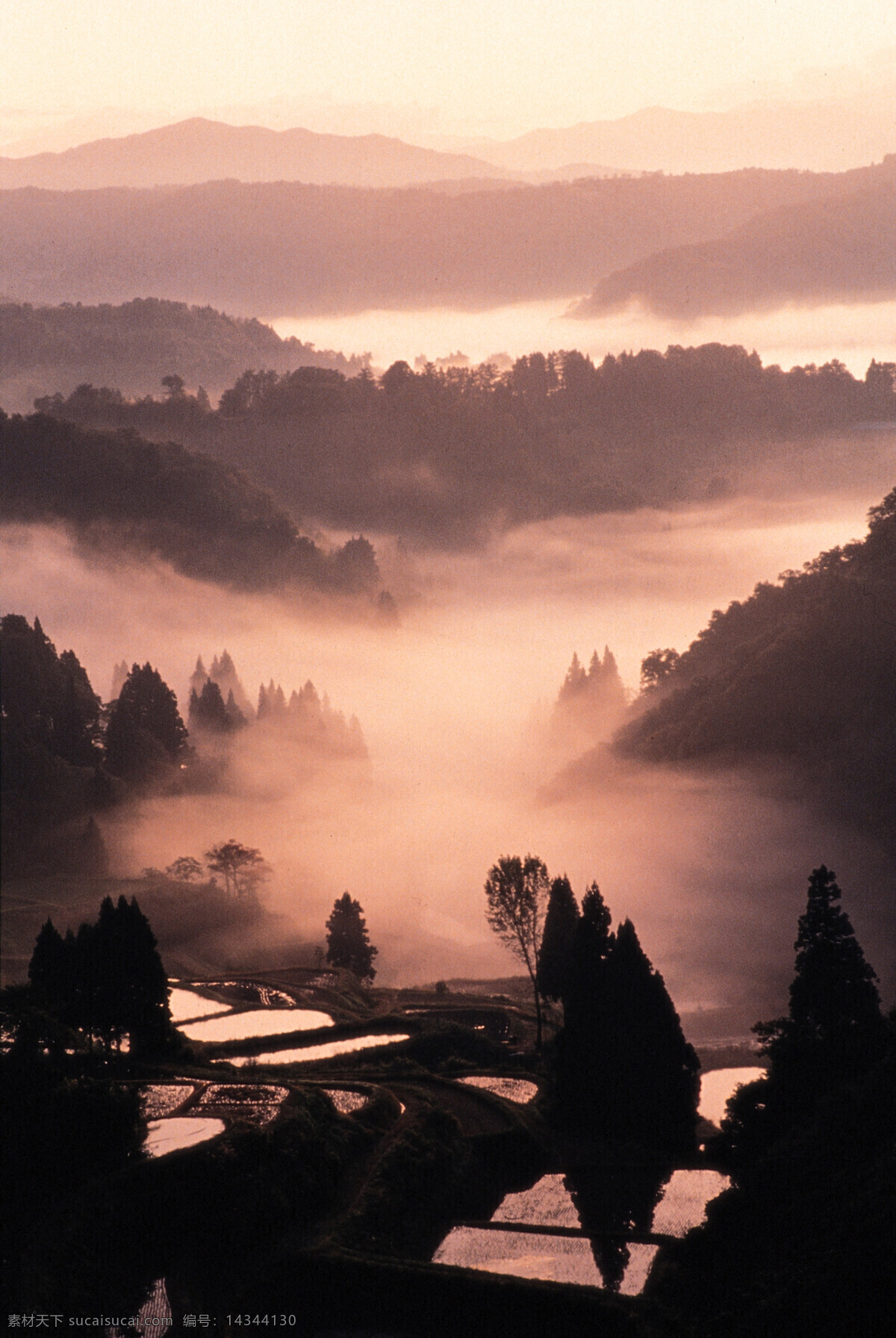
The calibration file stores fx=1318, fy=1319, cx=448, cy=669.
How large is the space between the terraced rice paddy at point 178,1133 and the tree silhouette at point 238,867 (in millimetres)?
80005

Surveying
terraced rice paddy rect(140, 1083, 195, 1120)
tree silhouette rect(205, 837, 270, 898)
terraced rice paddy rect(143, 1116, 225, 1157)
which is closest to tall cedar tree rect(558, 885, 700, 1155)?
terraced rice paddy rect(140, 1083, 195, 1120)

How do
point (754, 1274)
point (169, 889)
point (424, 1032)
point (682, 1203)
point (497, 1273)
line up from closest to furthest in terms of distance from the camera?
point (754, 1274)
point (497, 1273)
point (682, 1203)
point (424, 1032)
point (169, 889)

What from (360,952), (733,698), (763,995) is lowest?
(763,995)

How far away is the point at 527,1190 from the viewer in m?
53.2

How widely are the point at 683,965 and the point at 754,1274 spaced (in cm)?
7816

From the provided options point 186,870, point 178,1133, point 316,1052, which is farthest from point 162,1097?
point 186,870

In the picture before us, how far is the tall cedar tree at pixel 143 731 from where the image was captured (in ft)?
509

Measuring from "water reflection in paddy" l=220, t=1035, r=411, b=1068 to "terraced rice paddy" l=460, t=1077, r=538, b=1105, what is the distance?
7.35m

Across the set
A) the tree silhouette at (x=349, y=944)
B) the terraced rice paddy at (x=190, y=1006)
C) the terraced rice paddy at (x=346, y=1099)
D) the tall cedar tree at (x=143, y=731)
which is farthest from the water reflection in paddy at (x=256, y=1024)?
the tall cedar tree at (x=143, y=731)

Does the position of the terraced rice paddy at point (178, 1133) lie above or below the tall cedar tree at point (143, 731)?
below

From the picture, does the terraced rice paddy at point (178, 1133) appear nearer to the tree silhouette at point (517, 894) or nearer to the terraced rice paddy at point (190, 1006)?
the terraced rice paddy at point (190, 1006)

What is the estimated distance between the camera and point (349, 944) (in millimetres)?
103688

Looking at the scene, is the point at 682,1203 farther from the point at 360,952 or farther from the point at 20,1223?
the point at 360,952

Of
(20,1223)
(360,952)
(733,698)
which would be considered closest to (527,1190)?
(20,1223)
